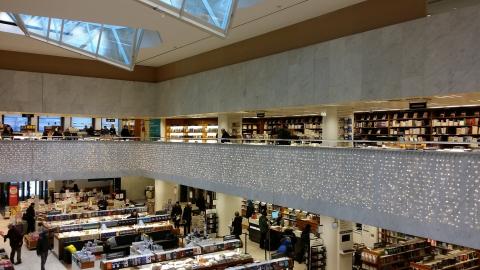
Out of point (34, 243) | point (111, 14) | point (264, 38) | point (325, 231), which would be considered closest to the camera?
point (111, 14)

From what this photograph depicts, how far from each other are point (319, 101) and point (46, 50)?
435 inches

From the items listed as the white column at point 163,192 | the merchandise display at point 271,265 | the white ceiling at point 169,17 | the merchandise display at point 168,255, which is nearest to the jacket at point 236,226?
the merchandise display at point 168,255

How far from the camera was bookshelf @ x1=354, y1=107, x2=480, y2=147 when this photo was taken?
12.5 metres

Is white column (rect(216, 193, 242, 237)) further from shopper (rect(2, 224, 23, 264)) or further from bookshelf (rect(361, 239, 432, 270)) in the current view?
shopper (rect(2, 224, 23, 264))

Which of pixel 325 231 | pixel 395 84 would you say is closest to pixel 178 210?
pixel 325 231

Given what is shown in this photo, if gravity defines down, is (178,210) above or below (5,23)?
below

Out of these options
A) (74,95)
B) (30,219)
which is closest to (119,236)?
(30,219)

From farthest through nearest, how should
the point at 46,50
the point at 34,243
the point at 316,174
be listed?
the point at 46,50
the point at 34,243
the point at 316,174

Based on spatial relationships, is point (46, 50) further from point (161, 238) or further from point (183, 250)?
point (183, 250)

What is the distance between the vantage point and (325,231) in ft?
40.0

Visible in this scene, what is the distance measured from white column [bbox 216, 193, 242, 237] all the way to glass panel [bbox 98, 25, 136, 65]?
250 inches

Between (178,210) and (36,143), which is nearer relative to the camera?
(36,143)

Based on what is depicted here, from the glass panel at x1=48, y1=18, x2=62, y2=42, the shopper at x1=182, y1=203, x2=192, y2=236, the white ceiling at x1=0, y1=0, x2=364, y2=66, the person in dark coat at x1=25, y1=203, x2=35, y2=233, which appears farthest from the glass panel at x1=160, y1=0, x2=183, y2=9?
the person in dark coat at x1=25, y1=203, x2=35, y2=233

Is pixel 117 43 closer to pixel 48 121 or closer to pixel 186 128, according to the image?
pixel 186 128
